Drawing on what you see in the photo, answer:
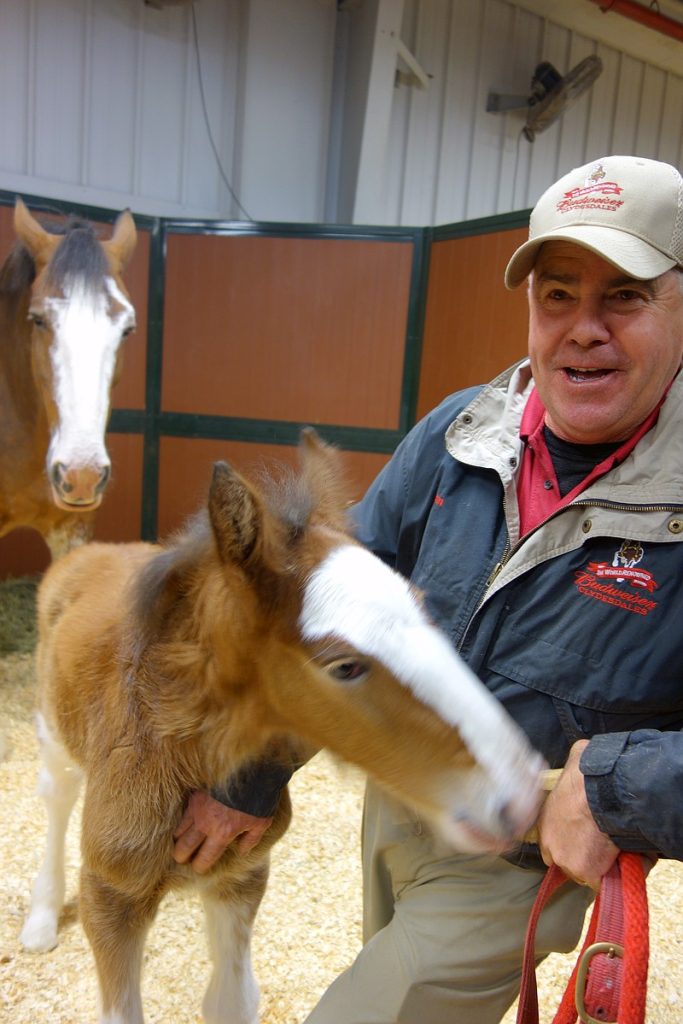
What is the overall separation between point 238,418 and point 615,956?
4.37 meters

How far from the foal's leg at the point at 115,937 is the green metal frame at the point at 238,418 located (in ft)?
12.2

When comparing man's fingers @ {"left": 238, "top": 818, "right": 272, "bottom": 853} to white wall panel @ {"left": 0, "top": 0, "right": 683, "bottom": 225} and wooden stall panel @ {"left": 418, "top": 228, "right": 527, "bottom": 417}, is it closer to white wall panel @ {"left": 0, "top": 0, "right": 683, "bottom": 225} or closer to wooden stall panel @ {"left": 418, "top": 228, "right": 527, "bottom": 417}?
wooden stall panel @ {"left": 418, "top": 228, "right": 527, "bottom": 417}

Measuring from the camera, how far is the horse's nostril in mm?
2494

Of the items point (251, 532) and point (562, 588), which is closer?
point (251, 532)

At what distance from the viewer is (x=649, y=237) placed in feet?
3.74

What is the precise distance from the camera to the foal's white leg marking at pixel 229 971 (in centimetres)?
154

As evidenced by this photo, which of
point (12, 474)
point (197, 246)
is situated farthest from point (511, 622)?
point (197, 246)

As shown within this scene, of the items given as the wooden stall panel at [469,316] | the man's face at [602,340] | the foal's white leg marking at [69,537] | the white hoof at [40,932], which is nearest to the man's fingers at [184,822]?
the man's face at [602,340]

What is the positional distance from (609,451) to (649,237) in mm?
344

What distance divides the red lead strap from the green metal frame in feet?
13.2

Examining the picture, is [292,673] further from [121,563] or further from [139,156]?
A: [139,156]

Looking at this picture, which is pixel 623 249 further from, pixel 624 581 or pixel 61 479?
pixel 61 479

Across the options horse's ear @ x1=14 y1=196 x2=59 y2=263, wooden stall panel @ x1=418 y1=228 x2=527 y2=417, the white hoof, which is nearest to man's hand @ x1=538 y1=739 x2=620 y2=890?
the white hoof

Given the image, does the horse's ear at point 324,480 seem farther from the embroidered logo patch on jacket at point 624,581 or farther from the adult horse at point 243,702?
the embroidered logo patch on jacket at point 624,581
